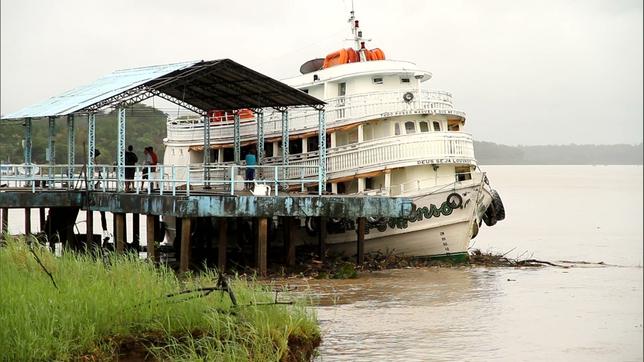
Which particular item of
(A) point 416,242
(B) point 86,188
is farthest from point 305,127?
(B) point 86,188

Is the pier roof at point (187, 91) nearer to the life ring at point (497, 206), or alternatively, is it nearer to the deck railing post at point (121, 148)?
the deck railing post at point (121, 148)

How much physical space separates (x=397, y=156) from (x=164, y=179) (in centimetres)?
670

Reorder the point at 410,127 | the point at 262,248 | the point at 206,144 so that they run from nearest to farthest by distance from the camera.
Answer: the point at 262,248 < the point at 410,127 < the point at 206,144

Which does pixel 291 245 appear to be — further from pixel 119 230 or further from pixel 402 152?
pixel 402 152

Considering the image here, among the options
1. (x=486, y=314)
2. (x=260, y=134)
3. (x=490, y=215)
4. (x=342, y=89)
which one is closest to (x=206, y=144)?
(x=260, y=134)

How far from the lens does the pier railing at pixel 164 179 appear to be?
24734 millimetres

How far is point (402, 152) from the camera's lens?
28.3 meters

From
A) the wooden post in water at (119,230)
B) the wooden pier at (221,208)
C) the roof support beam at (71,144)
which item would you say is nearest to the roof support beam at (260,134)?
the wooden pier at (221,208)

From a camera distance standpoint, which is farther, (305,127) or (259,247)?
(305,127)

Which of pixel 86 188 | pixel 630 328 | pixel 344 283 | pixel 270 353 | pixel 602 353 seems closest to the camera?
pixel 270 353

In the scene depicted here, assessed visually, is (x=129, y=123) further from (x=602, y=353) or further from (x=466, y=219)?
(x=602, y=353)

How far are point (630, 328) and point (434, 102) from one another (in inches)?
444

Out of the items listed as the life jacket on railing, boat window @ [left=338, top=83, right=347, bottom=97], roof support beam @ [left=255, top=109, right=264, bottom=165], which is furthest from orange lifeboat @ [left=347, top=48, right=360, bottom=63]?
roof support beam @ [left=255, top=109, right=264, bottom=165]

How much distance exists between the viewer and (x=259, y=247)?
24.5m
